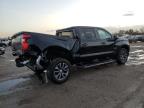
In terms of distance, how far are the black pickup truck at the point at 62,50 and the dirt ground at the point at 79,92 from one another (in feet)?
1.82

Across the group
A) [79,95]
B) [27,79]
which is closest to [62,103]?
[79,95]

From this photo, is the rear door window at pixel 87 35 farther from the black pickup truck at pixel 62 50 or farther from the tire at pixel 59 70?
the tire at pixel 59 70

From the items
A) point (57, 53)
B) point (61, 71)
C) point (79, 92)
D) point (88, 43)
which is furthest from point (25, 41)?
point (88, 43)

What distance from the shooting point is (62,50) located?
6344 mm

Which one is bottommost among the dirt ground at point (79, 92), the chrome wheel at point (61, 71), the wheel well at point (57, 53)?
the dirt ground at point (79, 92)

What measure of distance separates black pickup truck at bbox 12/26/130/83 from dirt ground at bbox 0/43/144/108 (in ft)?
1.82

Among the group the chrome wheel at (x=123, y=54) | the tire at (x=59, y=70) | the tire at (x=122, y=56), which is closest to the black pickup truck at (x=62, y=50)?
the tire at (x=59, y=70)

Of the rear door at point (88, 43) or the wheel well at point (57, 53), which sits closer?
the wheel well at point (57, 53)

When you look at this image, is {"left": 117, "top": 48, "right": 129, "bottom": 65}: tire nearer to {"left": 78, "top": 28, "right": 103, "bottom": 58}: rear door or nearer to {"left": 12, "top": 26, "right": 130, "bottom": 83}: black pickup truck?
{"left": 12, "top": 26, "right": 130, "bottom": 83}: black pickup truck

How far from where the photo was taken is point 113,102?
425 cm

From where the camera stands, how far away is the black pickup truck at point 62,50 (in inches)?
224

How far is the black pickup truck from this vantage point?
5.68 meters

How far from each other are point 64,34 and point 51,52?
1.33 metres

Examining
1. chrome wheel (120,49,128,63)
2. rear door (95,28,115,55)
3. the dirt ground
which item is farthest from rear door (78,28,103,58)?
chrome wheel (120,49,128,63)
